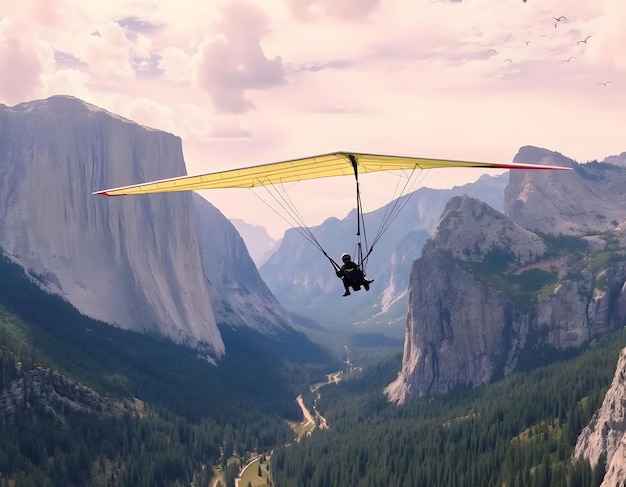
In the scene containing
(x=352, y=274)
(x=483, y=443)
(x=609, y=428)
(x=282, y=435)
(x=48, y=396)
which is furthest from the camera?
(x=282, y=435)

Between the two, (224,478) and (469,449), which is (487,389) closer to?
(469,449)

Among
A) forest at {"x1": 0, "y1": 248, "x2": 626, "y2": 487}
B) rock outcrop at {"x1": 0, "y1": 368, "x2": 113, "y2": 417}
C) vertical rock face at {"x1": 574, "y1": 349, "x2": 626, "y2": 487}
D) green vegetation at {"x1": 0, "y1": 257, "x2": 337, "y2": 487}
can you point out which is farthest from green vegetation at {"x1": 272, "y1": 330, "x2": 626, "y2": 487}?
rock outcrop at {"x1": 0, "y1": 368, "x2": 113, "y2": 417}

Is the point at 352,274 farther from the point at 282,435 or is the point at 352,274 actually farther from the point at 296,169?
the point at 282,435

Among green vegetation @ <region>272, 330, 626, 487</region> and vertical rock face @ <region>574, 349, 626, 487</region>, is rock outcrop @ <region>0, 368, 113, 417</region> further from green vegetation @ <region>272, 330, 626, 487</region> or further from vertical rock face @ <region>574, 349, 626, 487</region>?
vertical rock face @ <region>574, 349, 626, 487</region>

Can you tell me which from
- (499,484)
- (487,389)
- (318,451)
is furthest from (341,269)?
(487,389)

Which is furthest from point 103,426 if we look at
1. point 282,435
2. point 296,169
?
point 296,169

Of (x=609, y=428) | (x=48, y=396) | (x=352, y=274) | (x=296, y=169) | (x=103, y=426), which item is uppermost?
(x=296, y=169)
